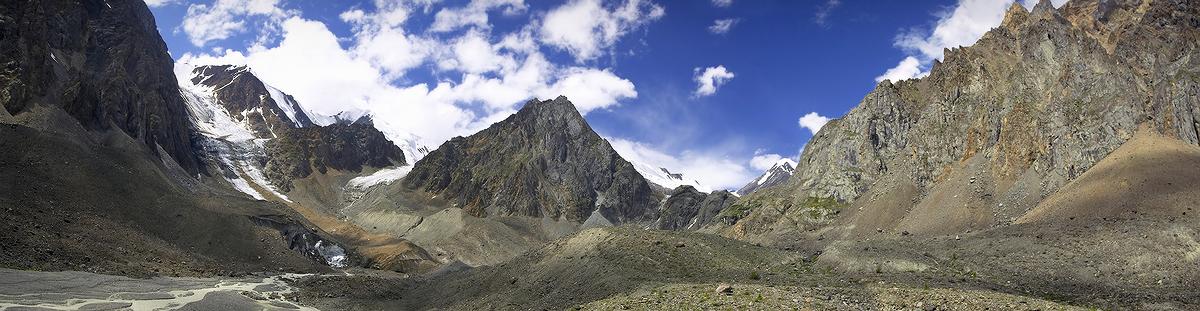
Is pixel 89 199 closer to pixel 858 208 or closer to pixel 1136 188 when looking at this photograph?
pixel 858 208

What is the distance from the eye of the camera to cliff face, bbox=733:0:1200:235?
108 m

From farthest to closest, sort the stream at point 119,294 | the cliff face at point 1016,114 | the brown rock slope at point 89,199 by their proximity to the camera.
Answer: the cliff face at point 1016,114
the brown rock slope at point 89,199
the stream at point 119,294

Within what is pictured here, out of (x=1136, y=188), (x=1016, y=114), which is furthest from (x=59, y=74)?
(x=1016, y=114)

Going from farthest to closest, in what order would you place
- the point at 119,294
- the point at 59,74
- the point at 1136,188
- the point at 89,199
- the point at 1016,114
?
the point at 1016,114
the point at 59,74
the point at 89,199
the point at 1136,188
the point at 119,294

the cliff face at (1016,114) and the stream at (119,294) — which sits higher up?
the cliff face at (1016,114)

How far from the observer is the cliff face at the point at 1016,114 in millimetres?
107688

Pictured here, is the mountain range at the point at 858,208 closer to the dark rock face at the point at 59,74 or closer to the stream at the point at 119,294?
the dark rock face at the point at 59,74

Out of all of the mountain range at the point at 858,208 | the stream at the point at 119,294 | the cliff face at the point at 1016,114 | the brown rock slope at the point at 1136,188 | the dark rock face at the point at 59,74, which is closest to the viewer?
the stream at the point at 119,294

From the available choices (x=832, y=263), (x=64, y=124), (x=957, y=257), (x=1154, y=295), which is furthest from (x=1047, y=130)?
(x=64, y=124)

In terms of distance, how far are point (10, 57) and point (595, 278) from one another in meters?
111

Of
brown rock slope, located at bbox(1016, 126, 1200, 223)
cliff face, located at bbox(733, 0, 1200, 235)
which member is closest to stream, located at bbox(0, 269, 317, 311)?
brown rock slope, located at bbox(1016, 126, 1200, 223)

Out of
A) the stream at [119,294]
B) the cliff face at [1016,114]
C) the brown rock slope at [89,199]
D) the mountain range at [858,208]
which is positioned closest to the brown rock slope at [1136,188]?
the mountain range at [858,208]

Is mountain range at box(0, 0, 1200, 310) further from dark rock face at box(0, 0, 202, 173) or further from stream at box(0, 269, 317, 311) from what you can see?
stream at box(0, 269, 317, 311)

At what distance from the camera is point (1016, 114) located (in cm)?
12612
